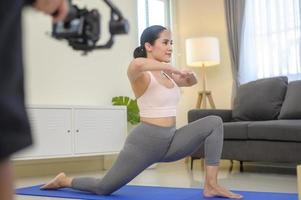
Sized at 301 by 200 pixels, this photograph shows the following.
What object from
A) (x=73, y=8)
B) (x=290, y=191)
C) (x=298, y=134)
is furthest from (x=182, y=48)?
(x=73, y=8)

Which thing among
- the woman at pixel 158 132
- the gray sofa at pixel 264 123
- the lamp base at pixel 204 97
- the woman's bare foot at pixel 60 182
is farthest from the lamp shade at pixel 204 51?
the woman's bare foot at pixel 60 182

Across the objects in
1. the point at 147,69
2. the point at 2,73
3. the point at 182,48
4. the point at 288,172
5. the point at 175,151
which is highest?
the point at 182,48

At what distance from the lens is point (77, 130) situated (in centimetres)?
410

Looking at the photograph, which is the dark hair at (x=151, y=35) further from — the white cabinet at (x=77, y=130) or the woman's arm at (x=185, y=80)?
the white cabinet at (x=77, y=130)

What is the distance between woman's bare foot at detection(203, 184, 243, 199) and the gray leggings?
133 millimetres

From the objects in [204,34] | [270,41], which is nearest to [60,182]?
[270,41]

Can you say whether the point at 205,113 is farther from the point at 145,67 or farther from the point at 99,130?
the point at 145,67

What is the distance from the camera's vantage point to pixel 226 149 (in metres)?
3.99

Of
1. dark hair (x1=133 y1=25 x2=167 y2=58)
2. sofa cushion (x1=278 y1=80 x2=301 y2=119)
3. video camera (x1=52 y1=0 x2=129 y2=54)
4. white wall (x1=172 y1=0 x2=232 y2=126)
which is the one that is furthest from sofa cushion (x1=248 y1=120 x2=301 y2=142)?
video camera (x1=52 y1=0 x2=129 y2=54)

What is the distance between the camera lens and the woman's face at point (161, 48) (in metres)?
2.52

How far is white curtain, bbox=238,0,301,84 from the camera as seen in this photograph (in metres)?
4.73

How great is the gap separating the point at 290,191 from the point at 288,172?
4.06ft

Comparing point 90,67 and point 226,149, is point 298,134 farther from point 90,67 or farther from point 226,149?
point 90,67

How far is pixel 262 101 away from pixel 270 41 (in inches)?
33.3
